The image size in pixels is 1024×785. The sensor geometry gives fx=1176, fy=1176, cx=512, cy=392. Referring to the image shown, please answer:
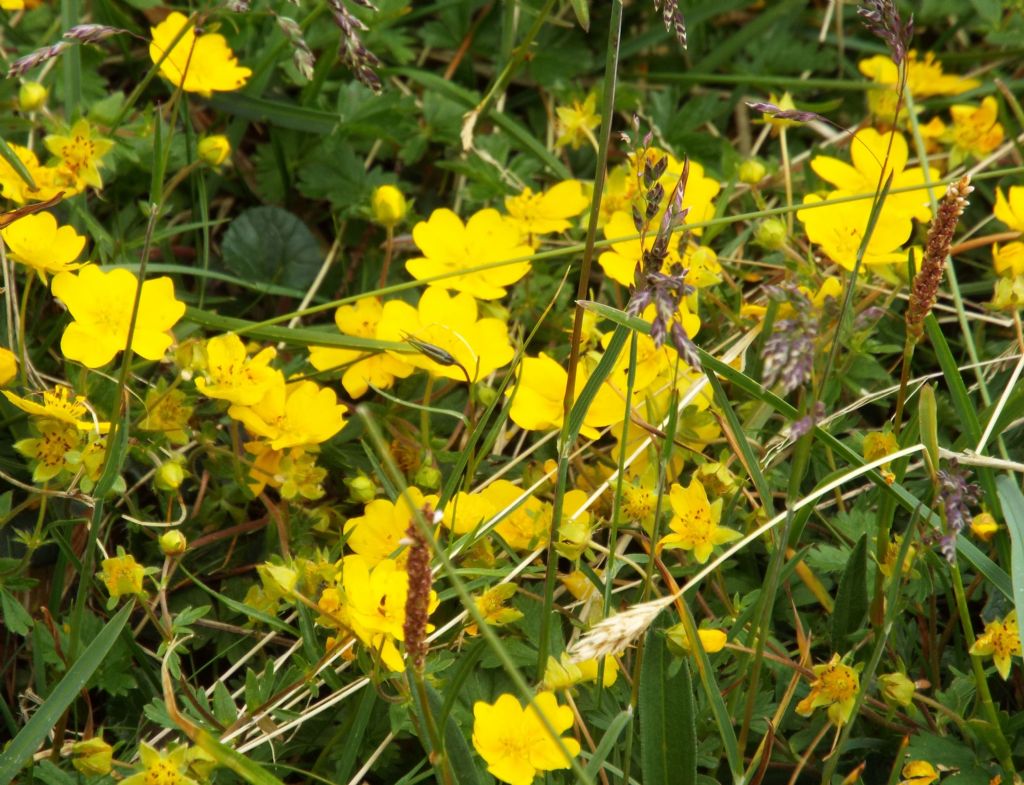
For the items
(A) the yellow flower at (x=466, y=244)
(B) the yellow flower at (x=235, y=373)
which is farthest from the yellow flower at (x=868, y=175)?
(B) the yellow flower at (x=235, y=373)

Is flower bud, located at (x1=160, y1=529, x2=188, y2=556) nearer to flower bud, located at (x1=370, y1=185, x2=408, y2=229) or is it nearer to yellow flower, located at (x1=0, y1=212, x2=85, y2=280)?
yellow flower, located at (x1=0, y1=212, x2=85, y2=280)

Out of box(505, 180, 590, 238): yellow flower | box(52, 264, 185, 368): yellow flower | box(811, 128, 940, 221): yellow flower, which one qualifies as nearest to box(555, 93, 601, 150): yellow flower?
box(505, 180, 590, 238): yellow flower

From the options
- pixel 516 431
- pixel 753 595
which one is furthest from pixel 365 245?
pixel 753 595

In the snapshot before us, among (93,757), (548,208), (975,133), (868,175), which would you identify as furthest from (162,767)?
(975,133)

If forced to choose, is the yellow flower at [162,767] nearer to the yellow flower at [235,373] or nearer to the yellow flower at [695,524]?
the yellow flower at [235,373]

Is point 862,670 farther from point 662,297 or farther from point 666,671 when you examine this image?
point 662,297

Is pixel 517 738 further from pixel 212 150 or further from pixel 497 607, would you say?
pixel 212 150

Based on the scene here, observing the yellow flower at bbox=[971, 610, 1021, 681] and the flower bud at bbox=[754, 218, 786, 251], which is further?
the flower bud at bbox=[754, 218, 786, 251]
